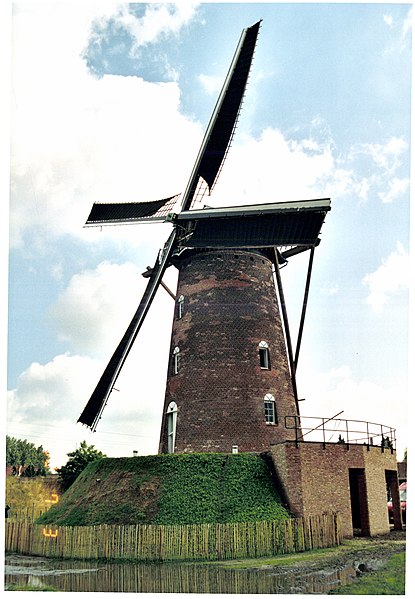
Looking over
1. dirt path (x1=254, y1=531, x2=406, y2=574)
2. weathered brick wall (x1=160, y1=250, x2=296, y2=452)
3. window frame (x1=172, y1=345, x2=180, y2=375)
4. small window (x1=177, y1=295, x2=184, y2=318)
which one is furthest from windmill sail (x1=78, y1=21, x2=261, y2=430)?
dirt path (x1=254, y1=531, x2=406, y2=574)

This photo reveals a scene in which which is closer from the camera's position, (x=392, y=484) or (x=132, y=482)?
(x=132, y=482)

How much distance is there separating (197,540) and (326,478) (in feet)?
15.6

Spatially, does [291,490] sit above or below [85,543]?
above

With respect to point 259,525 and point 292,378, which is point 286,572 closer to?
point 259,525

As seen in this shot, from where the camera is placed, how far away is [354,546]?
17.7 m

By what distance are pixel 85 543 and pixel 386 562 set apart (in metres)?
7.93

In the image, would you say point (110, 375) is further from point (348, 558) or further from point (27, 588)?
point (348, 558)

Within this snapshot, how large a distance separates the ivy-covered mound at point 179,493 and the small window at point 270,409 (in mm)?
1831

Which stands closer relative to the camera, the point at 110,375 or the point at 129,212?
the point at 110,375

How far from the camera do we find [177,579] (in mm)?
14203

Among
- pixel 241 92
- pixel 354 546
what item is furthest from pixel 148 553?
pixel 241 92

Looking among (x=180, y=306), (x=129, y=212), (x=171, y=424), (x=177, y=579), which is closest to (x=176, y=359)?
(x=180, y=306)

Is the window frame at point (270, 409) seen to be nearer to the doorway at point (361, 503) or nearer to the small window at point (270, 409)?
the small window at point (270, 409)

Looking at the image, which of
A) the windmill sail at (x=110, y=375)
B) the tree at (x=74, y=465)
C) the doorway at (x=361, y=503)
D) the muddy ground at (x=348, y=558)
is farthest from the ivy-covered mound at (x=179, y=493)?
the tree at (x=74, y=465)
